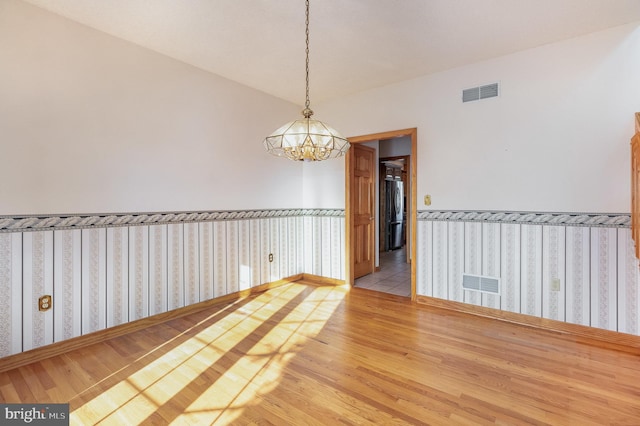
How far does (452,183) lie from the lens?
11.4ft

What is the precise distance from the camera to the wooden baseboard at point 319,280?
4513 millimetres

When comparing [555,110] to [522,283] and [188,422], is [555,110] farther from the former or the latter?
[188,422]

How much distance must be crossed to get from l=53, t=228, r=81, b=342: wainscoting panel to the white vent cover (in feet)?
12.7

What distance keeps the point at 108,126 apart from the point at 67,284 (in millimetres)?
1364

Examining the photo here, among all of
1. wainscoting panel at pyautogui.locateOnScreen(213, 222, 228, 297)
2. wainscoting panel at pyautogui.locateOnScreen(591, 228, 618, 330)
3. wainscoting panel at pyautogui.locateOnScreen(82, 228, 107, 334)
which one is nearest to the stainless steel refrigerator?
wainscoting panel at pyautogui.locateOnScreen(213, 222, 228, 297)

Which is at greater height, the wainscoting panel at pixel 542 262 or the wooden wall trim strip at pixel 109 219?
the wooden wall trim strip at pixel 109 219

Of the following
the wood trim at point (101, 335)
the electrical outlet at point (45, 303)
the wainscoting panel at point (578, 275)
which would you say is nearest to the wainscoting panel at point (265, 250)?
the wood trim at point (101, 335)

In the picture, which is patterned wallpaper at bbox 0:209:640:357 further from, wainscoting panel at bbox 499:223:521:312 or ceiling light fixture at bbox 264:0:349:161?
ceiling light fixture at bbox 264:0:349:161

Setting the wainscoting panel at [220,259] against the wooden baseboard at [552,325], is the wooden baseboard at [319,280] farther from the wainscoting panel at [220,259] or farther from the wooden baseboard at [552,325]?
the wainscoting panel at [220,259]

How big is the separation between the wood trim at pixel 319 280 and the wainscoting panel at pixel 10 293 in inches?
123

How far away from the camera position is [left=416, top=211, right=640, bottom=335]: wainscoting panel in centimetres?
267

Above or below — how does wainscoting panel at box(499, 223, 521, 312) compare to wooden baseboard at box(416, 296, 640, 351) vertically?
above

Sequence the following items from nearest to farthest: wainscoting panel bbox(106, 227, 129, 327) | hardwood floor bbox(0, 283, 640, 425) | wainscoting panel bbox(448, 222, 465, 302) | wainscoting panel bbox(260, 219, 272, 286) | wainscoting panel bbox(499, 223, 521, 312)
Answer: hardwood floor bbox(0, 283, 640, 425) < wainscoting panel bbox(106, 227, 129, 327) < wainscoting panel bbox(499, 223, 521, 312) < wainscoting panel bbox(448, 222, 465, 302) < wainscoting panel bbox(260, 219, 272, 286)

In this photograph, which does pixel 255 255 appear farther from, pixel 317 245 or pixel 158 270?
pixel 158 270
